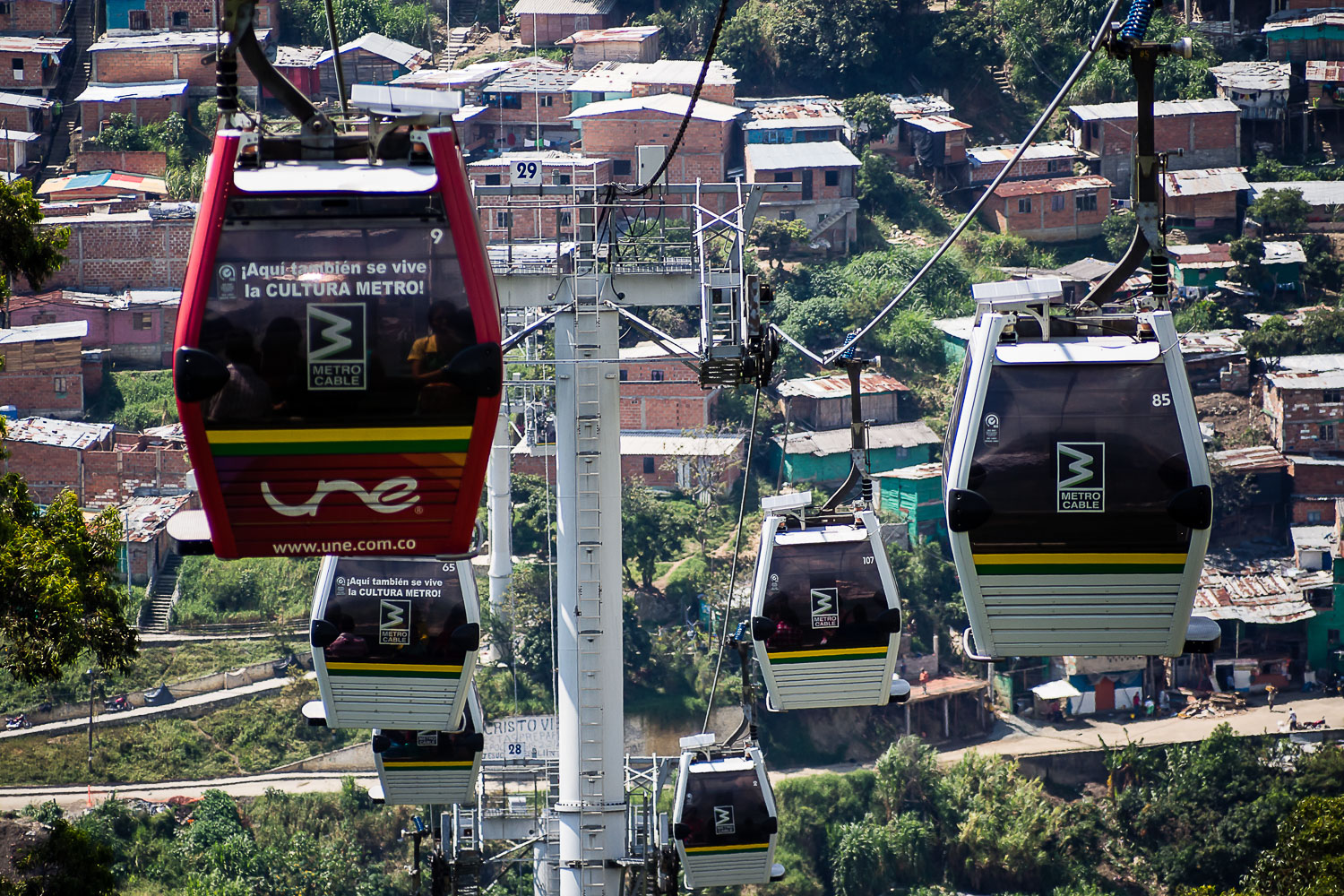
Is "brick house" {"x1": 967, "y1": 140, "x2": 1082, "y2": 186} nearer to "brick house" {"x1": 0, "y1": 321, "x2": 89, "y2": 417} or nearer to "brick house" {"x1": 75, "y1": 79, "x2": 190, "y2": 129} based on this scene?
"brick house" {"x1": 75, "y1": 79, "x2": 190, "y2": 129}

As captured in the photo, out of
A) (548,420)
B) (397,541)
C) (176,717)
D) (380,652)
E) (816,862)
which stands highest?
(397,541)

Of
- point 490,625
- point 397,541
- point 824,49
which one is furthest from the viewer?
point 824,49

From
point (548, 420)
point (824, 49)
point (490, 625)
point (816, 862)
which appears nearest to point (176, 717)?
point (490, 625)

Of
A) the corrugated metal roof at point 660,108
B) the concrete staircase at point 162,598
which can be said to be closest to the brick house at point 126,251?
the concrete staircase at point 162,598

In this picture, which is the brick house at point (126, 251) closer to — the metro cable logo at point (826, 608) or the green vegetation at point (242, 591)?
the green vegetation at point (242, 591)

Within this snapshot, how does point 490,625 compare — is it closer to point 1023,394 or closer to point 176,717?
point 176,717

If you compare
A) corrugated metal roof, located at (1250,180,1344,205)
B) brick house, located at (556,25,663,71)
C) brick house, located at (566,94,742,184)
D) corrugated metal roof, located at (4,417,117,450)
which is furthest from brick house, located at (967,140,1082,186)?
corrugated metal roof, located at (4,417,117,450)
